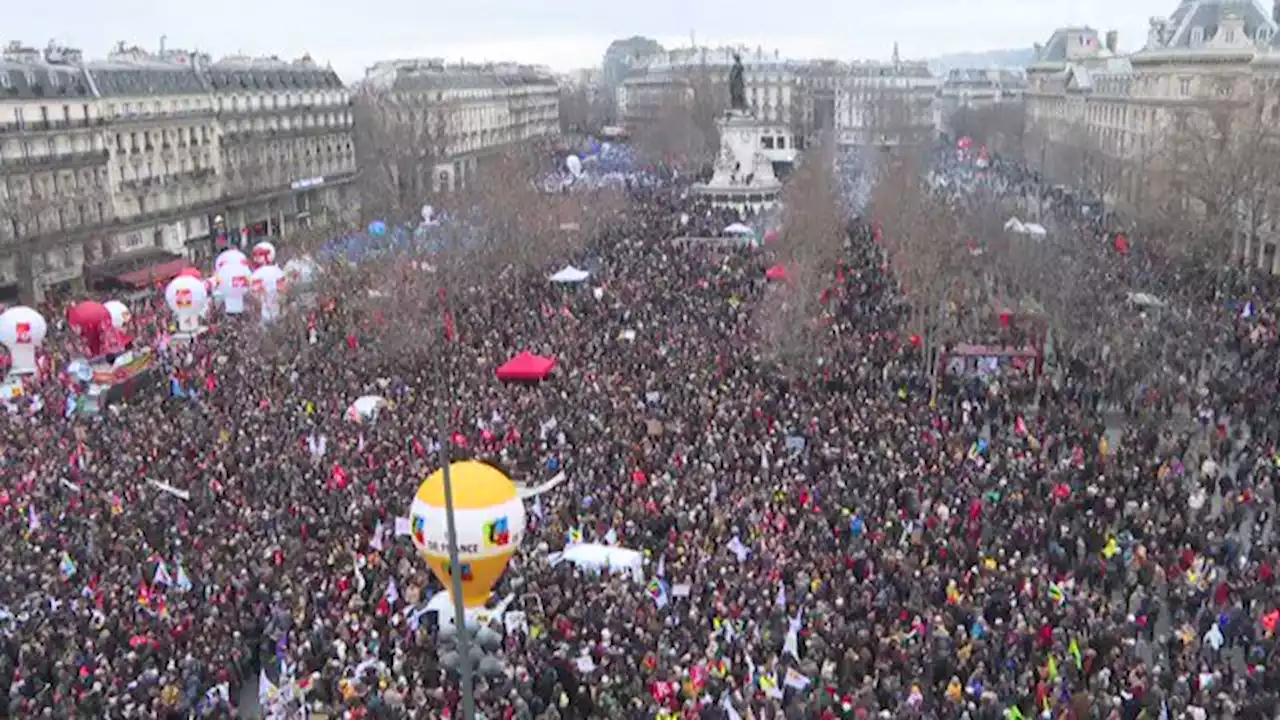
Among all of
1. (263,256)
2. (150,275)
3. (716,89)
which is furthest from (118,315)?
(716,89)

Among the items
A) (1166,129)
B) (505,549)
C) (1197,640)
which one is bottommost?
(1197,640)

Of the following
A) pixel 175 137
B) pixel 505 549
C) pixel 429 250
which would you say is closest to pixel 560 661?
pixel 505 549

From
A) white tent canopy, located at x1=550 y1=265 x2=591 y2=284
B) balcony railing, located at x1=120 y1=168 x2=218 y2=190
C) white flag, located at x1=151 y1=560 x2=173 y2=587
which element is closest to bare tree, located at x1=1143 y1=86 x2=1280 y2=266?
white tent canopy, located at x1=550 y1=265 x2=591 y2=284

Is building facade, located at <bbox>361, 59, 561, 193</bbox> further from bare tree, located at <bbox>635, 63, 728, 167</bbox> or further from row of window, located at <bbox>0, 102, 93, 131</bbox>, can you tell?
row of window, located at <bbox>0, 102, 93, 131</bbox>

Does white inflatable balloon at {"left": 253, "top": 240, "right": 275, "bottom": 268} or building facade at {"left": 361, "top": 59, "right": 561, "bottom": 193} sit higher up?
building facade at {"left": 361, "top": 59, "right": 561, "bottom": 193}

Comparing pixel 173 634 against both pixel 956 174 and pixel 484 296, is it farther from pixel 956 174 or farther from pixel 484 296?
pixel 956 174

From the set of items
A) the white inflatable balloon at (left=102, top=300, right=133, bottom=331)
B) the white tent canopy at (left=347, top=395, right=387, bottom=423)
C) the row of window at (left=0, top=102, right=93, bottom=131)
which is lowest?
the white tent canopy at (left=347, top=395, right=387, bottom=423)

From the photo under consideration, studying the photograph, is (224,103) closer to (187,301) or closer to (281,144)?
(281,144)

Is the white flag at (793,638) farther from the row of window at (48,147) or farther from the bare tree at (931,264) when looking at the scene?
the row of window at (48,147)

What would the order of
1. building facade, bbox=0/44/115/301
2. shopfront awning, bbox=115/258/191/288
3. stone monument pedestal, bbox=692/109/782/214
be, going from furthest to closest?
stone monument pedestal, bbox=692/109/782/214, shopfront awning, bbox=115/258/191/288, building facade, bbox=0/44/115/301
